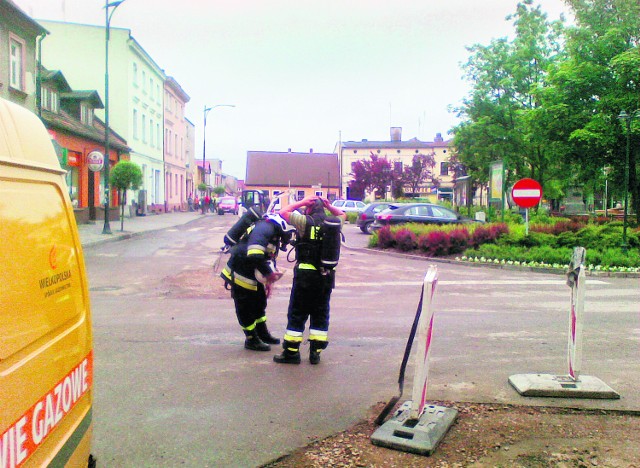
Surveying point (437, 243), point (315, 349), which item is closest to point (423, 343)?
point (315, 349)

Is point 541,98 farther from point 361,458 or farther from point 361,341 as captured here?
point 361,458

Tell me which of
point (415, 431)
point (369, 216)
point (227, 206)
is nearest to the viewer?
point (415, 431)

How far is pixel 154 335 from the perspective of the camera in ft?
24.1

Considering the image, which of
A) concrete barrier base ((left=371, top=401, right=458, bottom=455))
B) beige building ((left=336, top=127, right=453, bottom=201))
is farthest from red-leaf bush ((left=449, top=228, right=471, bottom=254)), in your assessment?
beige building ((left=336, top=127, right=453, bottom=201))

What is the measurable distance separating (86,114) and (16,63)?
10.9 m

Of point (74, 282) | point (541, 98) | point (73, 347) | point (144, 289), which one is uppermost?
point (541, 98)

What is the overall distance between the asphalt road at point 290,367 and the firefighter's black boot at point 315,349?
15 centimetres

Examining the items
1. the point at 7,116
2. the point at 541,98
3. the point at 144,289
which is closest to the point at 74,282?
the point at 7,116

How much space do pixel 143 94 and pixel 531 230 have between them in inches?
1331

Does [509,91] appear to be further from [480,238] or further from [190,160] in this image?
[190,160]

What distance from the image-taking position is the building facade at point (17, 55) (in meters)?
21.8

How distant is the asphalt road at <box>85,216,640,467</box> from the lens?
429 cm

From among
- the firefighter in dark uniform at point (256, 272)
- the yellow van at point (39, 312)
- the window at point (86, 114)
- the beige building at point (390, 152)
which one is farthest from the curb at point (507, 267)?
the beige building at point (390, 152)

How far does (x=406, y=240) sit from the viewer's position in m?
19.0
